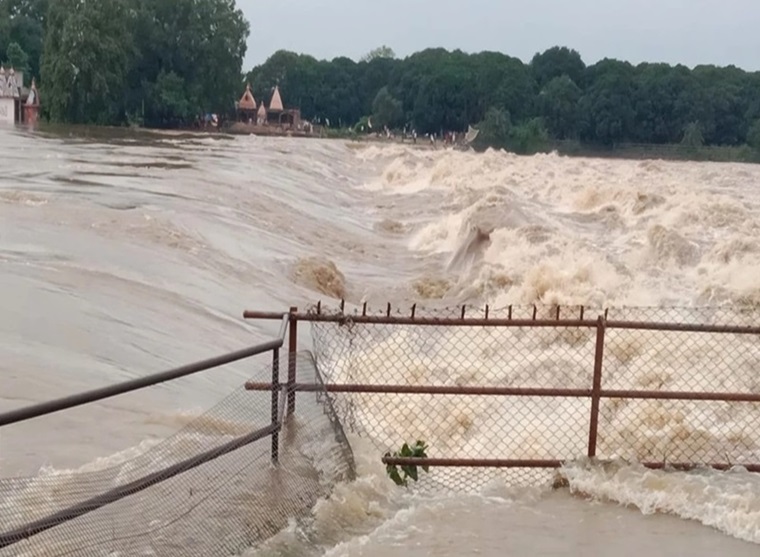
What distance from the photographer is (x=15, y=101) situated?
8800 centimetres

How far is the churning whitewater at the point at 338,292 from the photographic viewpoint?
6.65 meters

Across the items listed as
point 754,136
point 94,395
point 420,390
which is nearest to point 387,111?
point 754,136

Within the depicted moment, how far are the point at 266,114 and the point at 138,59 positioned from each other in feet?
97.4

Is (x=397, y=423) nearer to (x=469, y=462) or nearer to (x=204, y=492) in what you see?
(x=469, y=462)

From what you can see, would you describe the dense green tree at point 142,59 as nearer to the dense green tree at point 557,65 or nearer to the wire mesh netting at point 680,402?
the dense green tree at point 557,65

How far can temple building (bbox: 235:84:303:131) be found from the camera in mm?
115000

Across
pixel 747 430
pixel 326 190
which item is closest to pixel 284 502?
pixel 747 430

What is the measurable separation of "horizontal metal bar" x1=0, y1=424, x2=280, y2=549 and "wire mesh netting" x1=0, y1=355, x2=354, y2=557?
5.0 inches

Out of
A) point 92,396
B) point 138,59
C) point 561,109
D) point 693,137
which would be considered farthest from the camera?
point 561,109

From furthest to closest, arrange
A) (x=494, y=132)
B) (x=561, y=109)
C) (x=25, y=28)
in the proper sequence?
1. (x=561, y=109)
2. (x=494, y=132)
3. (x=25, y=28)

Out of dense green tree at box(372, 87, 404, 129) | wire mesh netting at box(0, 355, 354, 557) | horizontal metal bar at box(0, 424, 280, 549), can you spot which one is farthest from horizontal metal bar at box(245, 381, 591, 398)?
dense green tree at box(372, 87, 404, 129)

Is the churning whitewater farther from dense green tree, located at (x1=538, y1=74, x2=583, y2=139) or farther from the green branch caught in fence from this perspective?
dense green tree, located at (x1=538, y1=74, x2=583, y2=139)

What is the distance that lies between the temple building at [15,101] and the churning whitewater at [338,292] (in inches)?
2053

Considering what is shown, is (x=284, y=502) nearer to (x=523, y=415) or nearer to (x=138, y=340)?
(x=523, y=415)
